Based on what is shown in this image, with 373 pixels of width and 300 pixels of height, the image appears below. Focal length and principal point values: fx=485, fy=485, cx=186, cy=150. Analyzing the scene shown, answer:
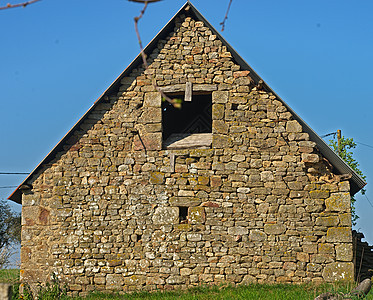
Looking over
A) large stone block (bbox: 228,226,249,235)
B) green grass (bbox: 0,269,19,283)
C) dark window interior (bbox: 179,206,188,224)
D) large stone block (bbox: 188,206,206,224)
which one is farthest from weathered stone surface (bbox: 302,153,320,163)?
green grass (bbox: 0,269,19,283)

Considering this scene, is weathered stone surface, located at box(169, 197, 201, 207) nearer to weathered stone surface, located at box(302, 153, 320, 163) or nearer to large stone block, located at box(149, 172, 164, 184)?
large stone block, located at box(149, 172, 164, 184)

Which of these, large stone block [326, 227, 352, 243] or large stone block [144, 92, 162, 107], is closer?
large stone block [326, 227, 352, 243]

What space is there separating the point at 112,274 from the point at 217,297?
220 centimetres

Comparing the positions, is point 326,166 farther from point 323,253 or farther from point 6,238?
point 6,238

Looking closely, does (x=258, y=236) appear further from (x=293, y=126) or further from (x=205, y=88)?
(x=205, y=88)

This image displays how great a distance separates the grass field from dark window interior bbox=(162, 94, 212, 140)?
14.3 feet

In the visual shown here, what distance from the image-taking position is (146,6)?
2.20m

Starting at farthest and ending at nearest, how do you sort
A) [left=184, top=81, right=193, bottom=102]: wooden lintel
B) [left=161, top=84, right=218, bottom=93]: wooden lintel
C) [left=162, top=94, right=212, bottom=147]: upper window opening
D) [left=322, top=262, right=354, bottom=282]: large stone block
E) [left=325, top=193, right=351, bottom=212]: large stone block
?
[left=162, top=94, right=212, bottom=147]: upper window opening < [left=161, top=84, right=218, bottom=93]: wooden lintel < [left=184, top=81, right=193, bottom=102]: wooden lintel < [left=325, top=193, right=351, bottom=212]: large stone block < [left=322, top=262, right=354, bottom=282]: large stone block

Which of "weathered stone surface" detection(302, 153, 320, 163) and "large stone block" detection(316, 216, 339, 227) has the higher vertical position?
"weathered stone surface" detection(302, 153, 320, 163)

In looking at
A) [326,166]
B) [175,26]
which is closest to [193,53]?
[175,26]

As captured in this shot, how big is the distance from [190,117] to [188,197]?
3698 millimetres

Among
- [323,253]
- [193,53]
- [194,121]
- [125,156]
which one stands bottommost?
[323,253]

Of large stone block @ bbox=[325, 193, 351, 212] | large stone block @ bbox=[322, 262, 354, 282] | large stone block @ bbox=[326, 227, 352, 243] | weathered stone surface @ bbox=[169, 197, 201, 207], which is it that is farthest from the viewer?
weathered stone surface @ bbox=[169, 197, 201, 207]

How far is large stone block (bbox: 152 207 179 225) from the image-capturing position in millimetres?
9477
